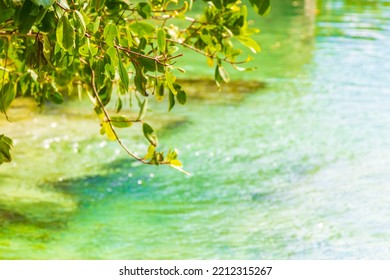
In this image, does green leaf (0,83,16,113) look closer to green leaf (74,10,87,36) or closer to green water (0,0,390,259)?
green leaf (74,10,87,36)

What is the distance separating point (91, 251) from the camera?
13.7 ft

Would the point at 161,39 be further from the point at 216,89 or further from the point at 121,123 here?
the point at 216,89

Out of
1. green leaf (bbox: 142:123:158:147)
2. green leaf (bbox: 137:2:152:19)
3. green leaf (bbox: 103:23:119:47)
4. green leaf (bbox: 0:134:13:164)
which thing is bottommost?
green leaf (bbox: 142:123:158:147)

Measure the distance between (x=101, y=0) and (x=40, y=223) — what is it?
269 cm

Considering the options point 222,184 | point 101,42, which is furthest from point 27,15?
point 222,184

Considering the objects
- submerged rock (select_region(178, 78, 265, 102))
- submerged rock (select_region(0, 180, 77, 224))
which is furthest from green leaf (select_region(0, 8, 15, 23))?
submerged rock (select_region(178, 78, 265, 102))

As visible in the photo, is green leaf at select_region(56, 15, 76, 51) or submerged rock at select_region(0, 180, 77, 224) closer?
green leaf at select_region(56, 15, 76, 51)

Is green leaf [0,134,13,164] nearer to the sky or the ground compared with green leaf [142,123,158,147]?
nearer to the sky

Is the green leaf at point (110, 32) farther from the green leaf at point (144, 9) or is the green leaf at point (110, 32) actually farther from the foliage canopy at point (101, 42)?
the green leaf at point (144, 9)

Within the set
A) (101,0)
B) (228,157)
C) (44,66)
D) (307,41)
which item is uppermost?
(101,0)

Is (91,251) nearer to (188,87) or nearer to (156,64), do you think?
(156,64)

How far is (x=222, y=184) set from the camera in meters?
5.19

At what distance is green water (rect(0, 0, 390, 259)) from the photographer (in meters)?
4.30
